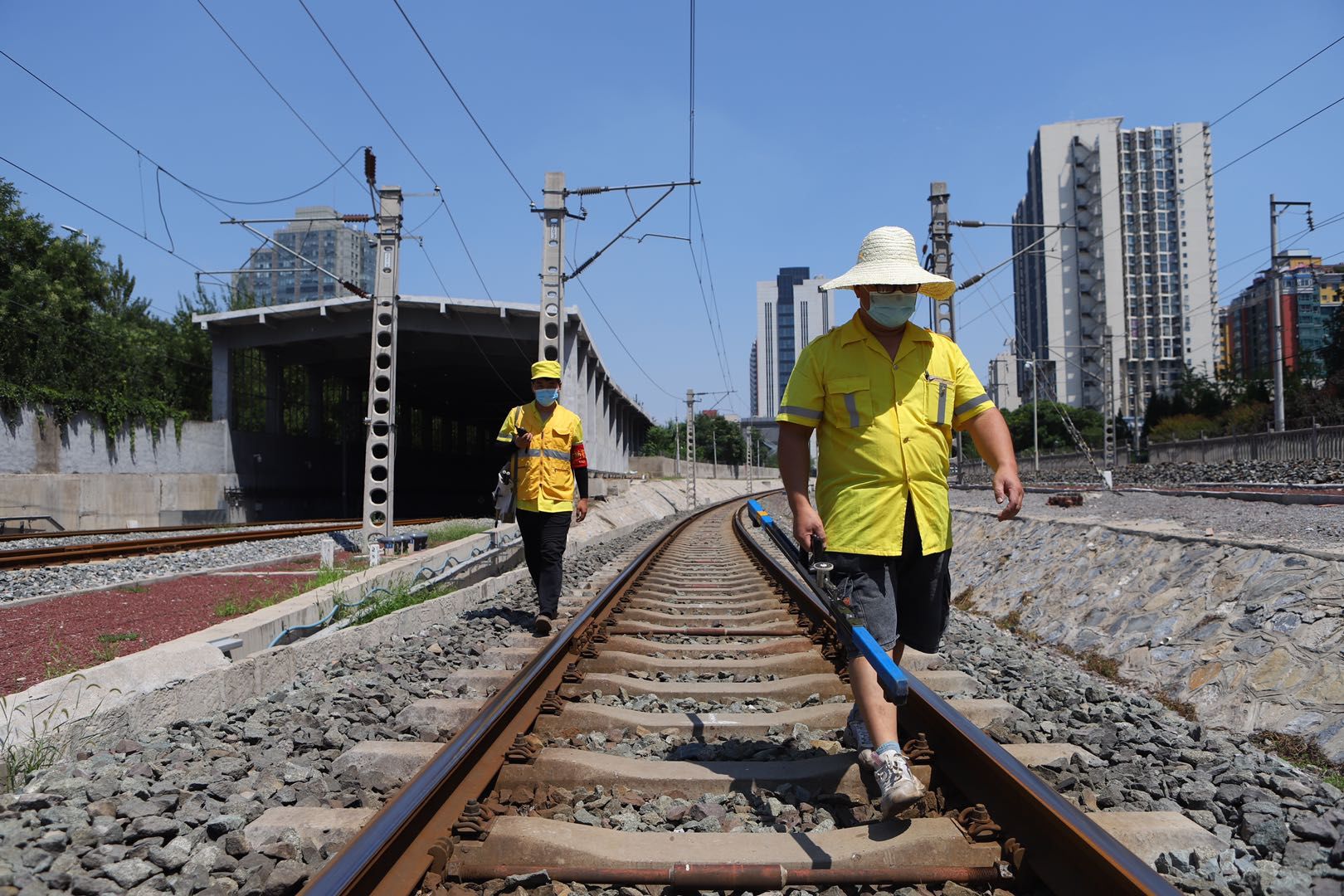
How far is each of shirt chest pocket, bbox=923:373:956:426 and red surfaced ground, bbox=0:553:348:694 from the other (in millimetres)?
4452

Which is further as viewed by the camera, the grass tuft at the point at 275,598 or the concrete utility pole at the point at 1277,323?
the concrete utility pole at the point at 1277,323

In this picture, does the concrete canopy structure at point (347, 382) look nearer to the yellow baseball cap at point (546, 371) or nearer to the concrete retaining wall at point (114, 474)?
the concrete retaining wall at point (114, 474)

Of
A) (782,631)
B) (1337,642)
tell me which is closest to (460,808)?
(782,631)

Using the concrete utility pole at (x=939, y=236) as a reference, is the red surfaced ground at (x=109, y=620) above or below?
below

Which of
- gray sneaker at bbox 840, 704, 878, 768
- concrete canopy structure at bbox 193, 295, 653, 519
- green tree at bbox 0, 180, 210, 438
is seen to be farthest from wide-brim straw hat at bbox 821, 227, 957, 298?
green tree at bbox 0, 180, 210, 438

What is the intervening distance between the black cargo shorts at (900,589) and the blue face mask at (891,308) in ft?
2.10

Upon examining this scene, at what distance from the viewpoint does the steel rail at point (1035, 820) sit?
2.17 meters

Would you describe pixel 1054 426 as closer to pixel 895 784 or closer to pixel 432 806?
pixel 895 784

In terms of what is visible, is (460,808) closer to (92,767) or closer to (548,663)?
(92,767)

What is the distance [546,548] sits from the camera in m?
6.67

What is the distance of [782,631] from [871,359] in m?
3.44

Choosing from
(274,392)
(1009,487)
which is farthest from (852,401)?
(274,392)

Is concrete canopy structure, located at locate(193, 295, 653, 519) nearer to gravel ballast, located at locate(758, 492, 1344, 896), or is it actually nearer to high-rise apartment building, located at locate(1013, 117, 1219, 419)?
gravel ballast, located at locate(758, 492, 1344, 896)

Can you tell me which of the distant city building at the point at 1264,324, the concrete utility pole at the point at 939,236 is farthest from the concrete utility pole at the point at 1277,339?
the distant city building at the point at 1264,324
